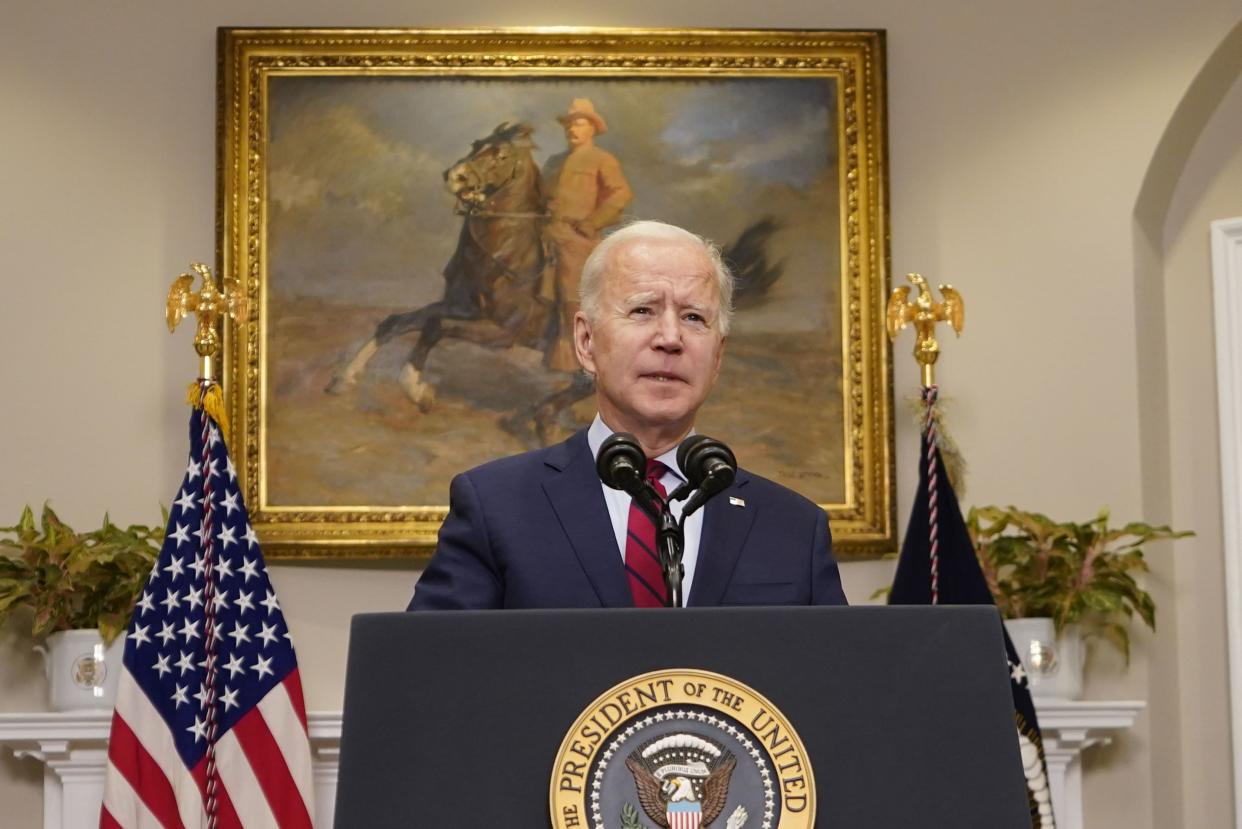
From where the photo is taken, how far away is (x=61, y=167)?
531cm

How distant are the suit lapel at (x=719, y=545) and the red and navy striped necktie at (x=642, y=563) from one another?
0.21ft

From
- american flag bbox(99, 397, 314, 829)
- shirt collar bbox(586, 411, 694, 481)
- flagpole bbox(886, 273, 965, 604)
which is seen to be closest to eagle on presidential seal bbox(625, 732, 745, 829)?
shirt collar bbox(586, 411, 694, 481)

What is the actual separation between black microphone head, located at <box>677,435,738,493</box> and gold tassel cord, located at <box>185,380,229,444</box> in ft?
9.92

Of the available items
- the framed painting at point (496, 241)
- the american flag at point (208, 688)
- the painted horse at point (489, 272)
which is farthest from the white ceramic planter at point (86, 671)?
the painted horse at point (489, 272)

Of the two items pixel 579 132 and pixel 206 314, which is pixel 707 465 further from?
pixel 579 132

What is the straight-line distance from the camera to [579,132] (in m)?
5.38

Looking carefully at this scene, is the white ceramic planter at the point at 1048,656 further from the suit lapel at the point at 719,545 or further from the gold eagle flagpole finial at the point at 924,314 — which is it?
the suit lapel at the point at 719,545

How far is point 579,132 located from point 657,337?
113 inches

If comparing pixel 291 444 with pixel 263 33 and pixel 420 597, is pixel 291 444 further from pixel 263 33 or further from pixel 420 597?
pixel 420 597

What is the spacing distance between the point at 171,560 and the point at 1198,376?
3.57 metres

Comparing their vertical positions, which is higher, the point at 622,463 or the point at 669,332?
the point at 669,332

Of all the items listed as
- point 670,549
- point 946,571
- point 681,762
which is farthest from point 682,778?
point 946,571

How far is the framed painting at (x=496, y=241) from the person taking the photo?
17.1 ft

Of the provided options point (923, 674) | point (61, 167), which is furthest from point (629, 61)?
point (923, 674)
